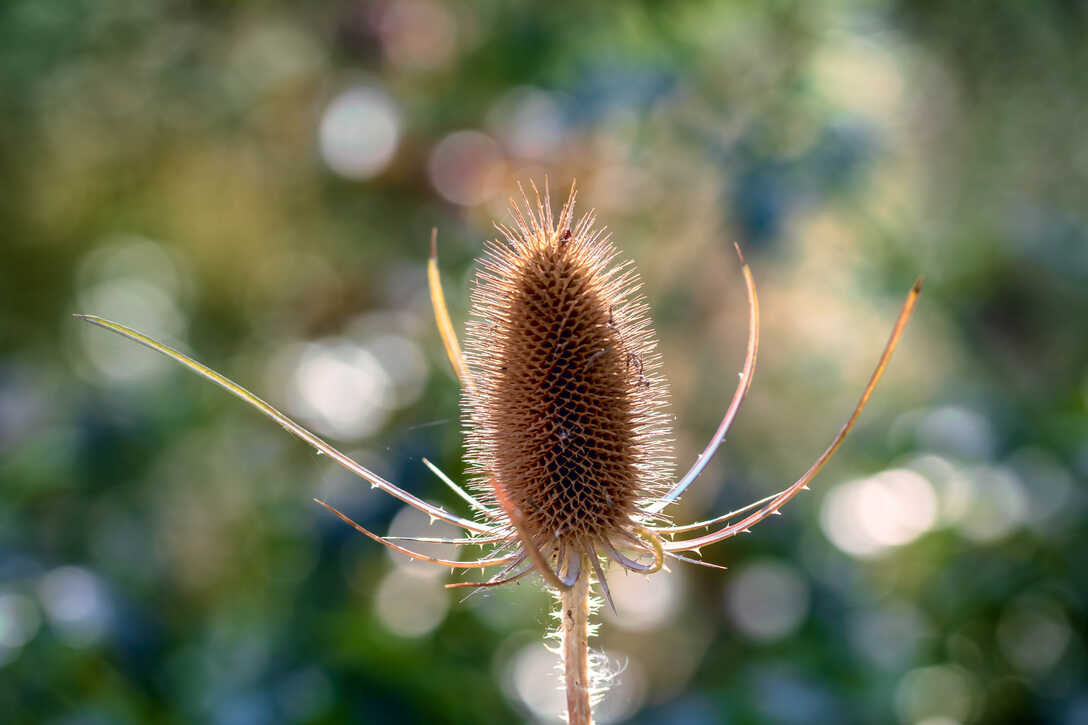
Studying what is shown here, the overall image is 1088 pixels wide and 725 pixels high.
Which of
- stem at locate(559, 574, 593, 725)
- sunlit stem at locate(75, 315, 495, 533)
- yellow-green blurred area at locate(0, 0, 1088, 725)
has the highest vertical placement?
yellow-green blurred area at locate(0, 0, 1088, 725)

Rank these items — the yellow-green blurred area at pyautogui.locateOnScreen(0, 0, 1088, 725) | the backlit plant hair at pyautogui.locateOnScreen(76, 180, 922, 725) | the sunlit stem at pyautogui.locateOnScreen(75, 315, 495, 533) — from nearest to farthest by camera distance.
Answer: the sunlit stem at pyautogui.locateOnScreen(75, 315, 495, 533), the backlit plant hair at pyautogui.locateOnScreen(76, 180, 922, 725), the yellow-green blurred area at pyautogui.locateOnScreen(0, 0, 1088, 725)

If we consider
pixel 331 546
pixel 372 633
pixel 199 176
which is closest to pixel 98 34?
pixel 199 176

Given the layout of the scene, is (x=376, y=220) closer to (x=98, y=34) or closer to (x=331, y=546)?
(x=98, y=34)

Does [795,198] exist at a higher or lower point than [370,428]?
higher

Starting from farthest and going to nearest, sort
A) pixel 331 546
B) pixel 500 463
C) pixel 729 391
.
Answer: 1. pixel 729 391
2. pixel 331 546
3. pixel 500 463

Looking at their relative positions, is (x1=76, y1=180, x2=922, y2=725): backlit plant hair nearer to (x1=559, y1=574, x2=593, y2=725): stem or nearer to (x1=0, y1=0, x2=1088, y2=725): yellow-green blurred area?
(x1=559, y1=574, x2=593, y2=725): stem

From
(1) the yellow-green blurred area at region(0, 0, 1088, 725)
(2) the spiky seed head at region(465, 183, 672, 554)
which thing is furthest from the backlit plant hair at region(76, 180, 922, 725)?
(1) the yellow-green blurred area at region(0, 0, 1088, 725)
